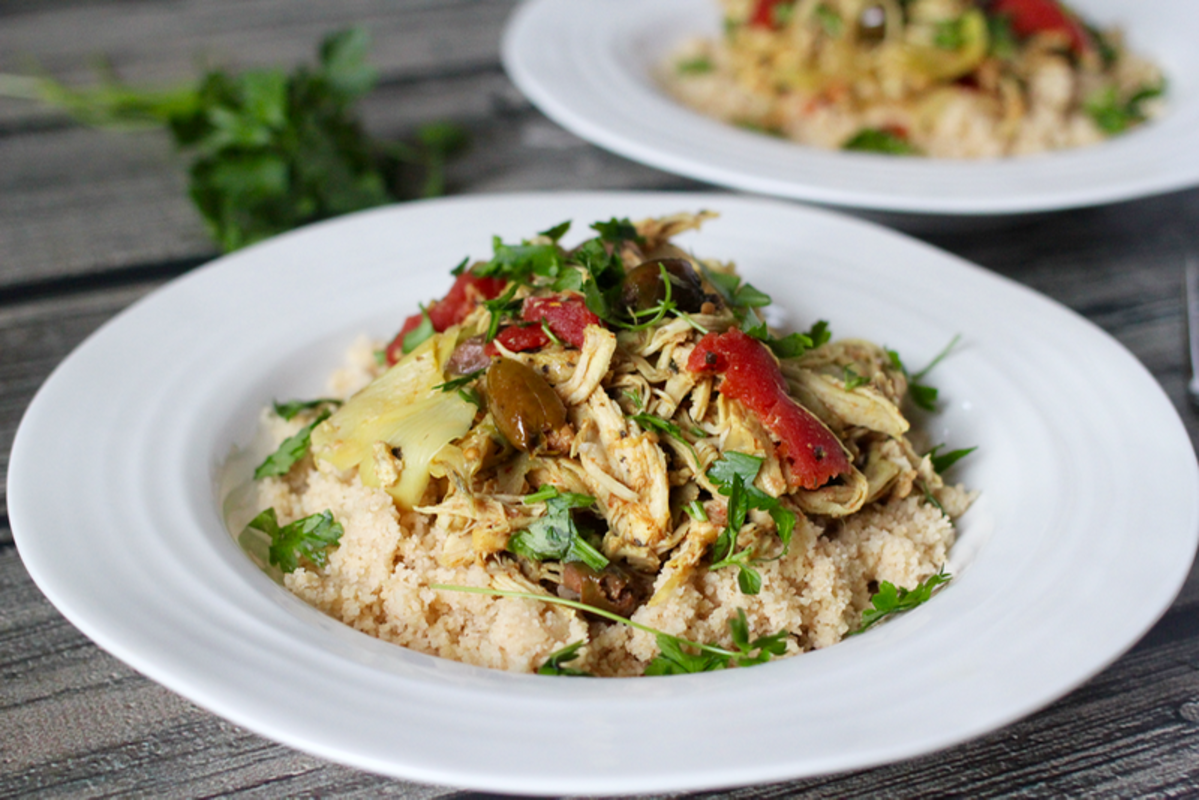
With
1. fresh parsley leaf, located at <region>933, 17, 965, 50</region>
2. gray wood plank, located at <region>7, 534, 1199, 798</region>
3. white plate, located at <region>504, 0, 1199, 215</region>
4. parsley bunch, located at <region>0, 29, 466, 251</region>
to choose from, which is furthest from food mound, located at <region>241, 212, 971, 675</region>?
fresh parsley leaf, located at <region>933, 17, 965, 50</region>

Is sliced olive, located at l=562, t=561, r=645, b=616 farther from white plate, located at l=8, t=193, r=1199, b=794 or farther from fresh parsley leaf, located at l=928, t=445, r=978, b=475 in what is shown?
fresh parsley leaf, located at l=928, t=445, r=978, b=475

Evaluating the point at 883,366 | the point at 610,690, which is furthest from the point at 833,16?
the point at 610,690

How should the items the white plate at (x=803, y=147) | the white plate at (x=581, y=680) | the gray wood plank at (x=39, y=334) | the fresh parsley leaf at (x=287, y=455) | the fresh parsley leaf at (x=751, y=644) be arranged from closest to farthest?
the white plate at (x=581, y=680) → the fresh parsley leaf at (x=751, y=644) → the fresh parsley leaf at (x=287, y=455) → the gray wood plank at (x=39, y=334) → the white plate at (x=803, y=147)

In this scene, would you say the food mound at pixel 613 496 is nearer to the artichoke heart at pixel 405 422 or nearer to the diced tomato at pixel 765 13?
the artichoke heart at pixel 405 422

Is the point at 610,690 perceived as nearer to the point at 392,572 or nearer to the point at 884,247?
the point at 392,572

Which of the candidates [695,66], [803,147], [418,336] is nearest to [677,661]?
[418,336]

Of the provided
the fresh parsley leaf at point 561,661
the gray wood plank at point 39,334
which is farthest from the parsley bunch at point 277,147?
the fresh parsley leaf at point 561,661
